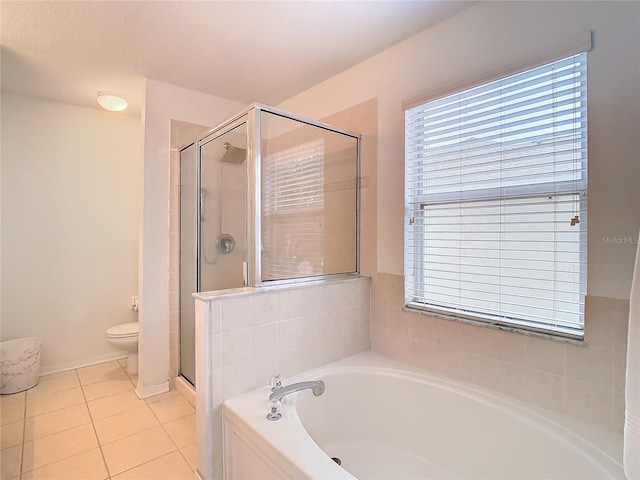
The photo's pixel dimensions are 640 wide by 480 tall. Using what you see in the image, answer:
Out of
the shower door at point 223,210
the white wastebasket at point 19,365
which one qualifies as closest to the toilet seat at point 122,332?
the white wastebasket at point 19,365

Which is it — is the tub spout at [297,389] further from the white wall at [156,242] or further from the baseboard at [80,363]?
the baseboard at [80,363]

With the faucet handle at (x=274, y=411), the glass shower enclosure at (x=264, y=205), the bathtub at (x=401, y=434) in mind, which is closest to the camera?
the bathtub at (x=401, y=434)

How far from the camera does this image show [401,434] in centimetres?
175

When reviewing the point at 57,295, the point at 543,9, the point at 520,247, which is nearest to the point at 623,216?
the point at 520,247

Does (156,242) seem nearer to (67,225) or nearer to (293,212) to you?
(67,225)

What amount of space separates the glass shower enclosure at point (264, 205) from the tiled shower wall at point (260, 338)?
0.55ft

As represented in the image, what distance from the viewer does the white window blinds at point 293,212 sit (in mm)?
1934

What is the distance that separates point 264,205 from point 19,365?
2473 mm

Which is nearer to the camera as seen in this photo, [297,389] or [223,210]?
[297,389]

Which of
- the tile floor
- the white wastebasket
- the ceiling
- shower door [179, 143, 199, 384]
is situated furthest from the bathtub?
the white wastebasket

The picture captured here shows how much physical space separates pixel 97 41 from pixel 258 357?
7.29ft

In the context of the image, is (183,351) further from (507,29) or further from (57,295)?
(507,29)

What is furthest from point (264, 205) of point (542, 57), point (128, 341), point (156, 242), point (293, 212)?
point (128, 341)

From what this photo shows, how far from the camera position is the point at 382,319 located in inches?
85.1
